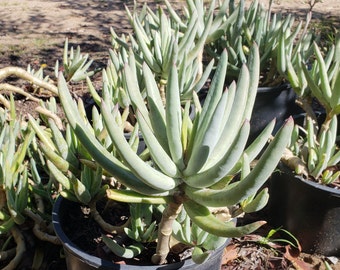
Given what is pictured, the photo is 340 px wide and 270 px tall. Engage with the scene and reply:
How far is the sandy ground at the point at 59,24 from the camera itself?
4.02 meters

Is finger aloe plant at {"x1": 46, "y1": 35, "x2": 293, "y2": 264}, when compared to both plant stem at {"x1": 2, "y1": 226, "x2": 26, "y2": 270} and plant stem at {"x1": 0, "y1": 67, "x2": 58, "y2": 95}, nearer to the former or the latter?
plant stem at {"x1": 2, "y1": 226, "x2": 26, "y2": 270}

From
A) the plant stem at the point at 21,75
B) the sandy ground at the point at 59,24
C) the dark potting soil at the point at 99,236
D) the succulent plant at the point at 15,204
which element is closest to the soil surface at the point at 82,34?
the sandy ground at the point at 59,24

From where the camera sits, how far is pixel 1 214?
63.0 inches

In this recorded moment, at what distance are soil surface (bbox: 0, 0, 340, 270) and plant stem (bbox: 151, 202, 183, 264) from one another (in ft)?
2.30

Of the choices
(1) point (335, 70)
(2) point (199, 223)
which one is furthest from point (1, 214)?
(1) point (335, 70)

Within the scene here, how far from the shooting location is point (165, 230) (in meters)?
1.22

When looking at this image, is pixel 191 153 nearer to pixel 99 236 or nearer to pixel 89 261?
pixel 89 261

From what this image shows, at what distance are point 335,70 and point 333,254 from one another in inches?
35.5

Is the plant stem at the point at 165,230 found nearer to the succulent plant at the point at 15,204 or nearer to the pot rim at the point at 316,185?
the succulent plant at the point at 15,204

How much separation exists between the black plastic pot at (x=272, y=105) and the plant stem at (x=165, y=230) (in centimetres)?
161

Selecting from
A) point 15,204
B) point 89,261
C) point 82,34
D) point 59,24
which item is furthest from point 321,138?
point 59,24

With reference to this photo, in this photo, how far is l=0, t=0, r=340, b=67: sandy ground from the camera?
13.2ft

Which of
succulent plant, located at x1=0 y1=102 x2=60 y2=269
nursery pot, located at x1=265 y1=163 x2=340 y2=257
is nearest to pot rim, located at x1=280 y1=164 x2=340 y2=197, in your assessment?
nursery pot, located at x1=265 y1=163 x2=340 y2=257

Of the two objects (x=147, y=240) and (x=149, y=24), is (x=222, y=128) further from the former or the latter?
(x=149, y=24)
